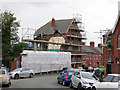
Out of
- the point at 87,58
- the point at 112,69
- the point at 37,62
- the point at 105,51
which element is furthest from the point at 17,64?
the point at 87,58

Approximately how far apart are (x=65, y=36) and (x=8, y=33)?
26.9 metres

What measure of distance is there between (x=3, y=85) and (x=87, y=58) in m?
57.0

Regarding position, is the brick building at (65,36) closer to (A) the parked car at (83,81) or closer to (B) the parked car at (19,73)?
(B) the parked car at (19,73)

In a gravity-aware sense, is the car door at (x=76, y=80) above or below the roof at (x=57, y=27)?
below

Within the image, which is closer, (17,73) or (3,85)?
(3,85)

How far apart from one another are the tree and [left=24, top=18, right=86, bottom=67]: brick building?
22.6 m

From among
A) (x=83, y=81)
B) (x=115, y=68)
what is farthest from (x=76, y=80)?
(x=115, y=68)

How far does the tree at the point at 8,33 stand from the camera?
114 ft

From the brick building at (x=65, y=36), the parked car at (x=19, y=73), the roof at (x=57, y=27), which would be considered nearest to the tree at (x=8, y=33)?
the parked car at (x=19, y=73)

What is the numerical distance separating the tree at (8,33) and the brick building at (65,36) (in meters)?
22.6

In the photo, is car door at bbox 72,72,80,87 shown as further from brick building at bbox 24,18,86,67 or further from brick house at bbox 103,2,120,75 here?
brick building at bbox 24,18,86,67

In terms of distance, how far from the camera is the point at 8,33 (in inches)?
1373

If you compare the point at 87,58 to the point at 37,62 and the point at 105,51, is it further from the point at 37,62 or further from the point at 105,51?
the point at 105,51

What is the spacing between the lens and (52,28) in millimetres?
63812
